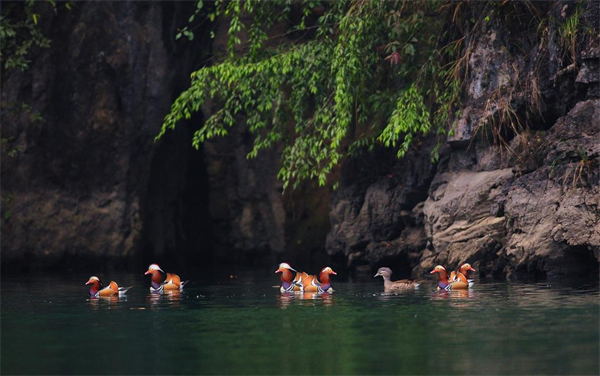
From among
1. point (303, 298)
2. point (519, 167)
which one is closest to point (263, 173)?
point (519, 167)

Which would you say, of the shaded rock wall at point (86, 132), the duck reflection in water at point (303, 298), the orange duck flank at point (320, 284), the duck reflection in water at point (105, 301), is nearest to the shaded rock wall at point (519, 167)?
the orange duck flank at point (320, 284)

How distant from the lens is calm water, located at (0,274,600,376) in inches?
401

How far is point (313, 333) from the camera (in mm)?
12383

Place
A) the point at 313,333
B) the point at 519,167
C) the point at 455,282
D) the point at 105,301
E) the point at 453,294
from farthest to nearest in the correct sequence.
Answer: the point at 519,167 < the point at 455,282 < the point at 105,301 < the point at 453,294 < the point at 313,333

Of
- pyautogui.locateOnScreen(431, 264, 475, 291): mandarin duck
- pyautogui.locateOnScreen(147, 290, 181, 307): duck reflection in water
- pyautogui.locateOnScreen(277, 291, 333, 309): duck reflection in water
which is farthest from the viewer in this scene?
pyautogui.locateOnScreen(431, 264, 475, 291): mandarin duck

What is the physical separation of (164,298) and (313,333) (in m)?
5.50

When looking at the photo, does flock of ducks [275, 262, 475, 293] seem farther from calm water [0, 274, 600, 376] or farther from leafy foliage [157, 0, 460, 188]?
leafy foliage [157, 0, 460, 188]

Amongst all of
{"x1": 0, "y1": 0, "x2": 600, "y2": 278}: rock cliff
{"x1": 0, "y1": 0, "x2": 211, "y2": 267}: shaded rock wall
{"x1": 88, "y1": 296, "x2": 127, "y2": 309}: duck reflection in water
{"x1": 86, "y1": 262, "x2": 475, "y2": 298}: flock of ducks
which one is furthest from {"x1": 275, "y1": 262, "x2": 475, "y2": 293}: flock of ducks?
{"x1": 0, "y1": 0, "x2": 211, "y2": 267}: shaded rock wall

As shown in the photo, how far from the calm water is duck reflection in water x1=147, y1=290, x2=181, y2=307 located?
29 millimetres

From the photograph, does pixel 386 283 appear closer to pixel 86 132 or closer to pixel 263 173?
pixel 86 132

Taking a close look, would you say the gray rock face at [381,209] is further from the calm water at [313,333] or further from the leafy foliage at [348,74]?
the calm water at [313,333]

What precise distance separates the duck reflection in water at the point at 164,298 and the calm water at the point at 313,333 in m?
0.03

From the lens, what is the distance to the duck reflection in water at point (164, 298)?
648 inches

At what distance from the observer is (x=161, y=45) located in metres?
28.7
